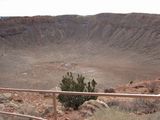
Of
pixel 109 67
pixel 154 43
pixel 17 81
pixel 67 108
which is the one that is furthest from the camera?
pixel 154 43

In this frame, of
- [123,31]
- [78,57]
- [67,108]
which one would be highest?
[123,31]

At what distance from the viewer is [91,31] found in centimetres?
11219

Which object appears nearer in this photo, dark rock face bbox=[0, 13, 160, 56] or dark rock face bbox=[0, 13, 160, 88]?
dark rock face bbox=[0, 13, 160, 88]

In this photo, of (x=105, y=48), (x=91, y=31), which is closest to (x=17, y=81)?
(x=105, y=48)

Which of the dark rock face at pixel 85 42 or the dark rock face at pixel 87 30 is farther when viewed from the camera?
the dark rock face at pixel 87 30

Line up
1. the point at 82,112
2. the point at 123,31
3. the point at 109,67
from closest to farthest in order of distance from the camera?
1. the point at 82,112
2. the point at 109,67
3. the point at 123,31

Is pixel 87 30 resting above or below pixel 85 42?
above

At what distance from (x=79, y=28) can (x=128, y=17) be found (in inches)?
683

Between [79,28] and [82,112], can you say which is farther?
[79,28]

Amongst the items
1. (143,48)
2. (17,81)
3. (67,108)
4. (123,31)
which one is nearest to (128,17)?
(123,31)

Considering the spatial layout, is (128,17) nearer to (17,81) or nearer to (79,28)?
(79,28)

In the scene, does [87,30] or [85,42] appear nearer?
[85,42]

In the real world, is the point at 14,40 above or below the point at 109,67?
above

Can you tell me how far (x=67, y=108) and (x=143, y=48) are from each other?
247 feet
